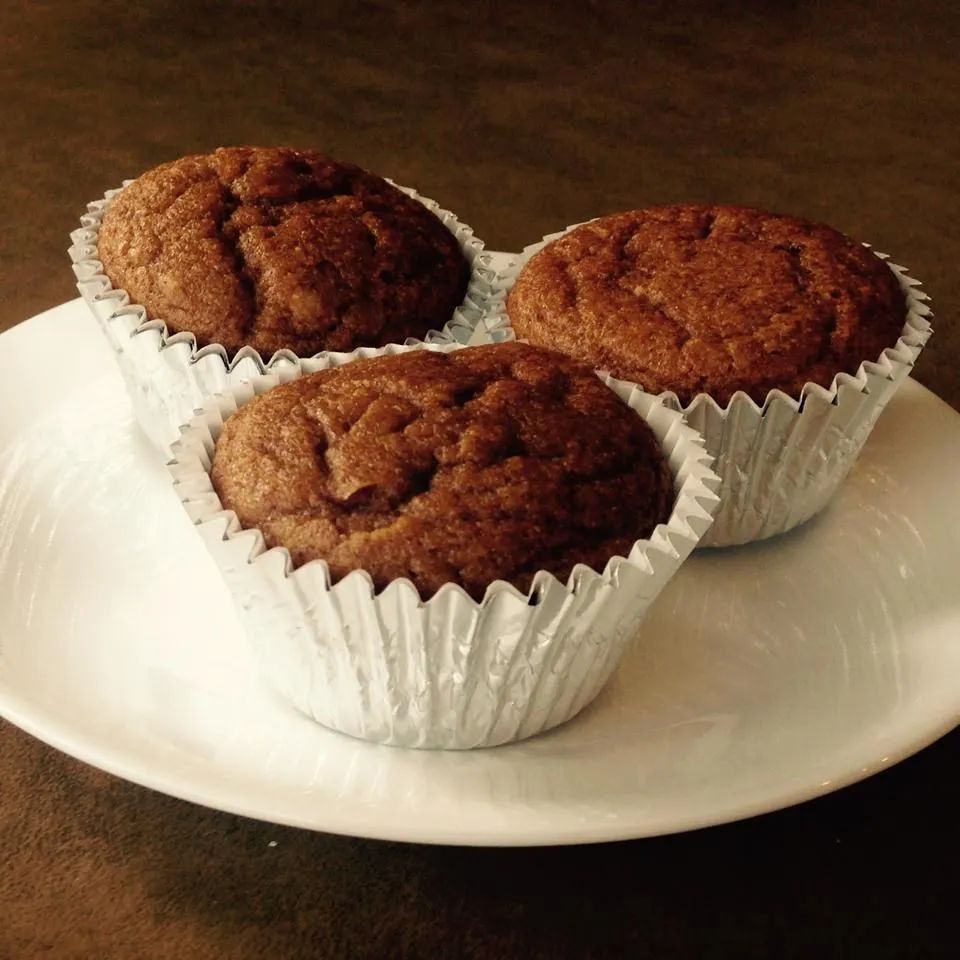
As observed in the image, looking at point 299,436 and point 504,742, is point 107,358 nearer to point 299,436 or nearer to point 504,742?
point 299,436

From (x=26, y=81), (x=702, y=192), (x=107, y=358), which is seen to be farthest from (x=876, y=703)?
(x=26, y=81)

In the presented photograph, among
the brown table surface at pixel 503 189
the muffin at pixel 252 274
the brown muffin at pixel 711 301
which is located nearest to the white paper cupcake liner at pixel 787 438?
the brown muffin at pixel 711 301

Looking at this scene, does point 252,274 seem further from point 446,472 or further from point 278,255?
point 446,472

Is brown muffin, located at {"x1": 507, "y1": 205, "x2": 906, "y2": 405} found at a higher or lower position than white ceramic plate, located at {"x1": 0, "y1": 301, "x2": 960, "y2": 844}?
higher

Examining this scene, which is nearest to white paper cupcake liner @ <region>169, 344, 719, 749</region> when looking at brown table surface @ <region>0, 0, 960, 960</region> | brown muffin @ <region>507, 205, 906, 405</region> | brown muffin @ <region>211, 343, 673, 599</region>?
brown muffin @ <region>211, 343, 673, 599</region>

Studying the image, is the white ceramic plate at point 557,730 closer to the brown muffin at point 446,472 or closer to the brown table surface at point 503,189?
the brown table surface at point 503,189

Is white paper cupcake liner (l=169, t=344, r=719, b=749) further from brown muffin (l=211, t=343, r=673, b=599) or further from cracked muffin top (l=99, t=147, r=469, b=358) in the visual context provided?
cracked muffin top (l=99, t=147, r=469, b=358)
